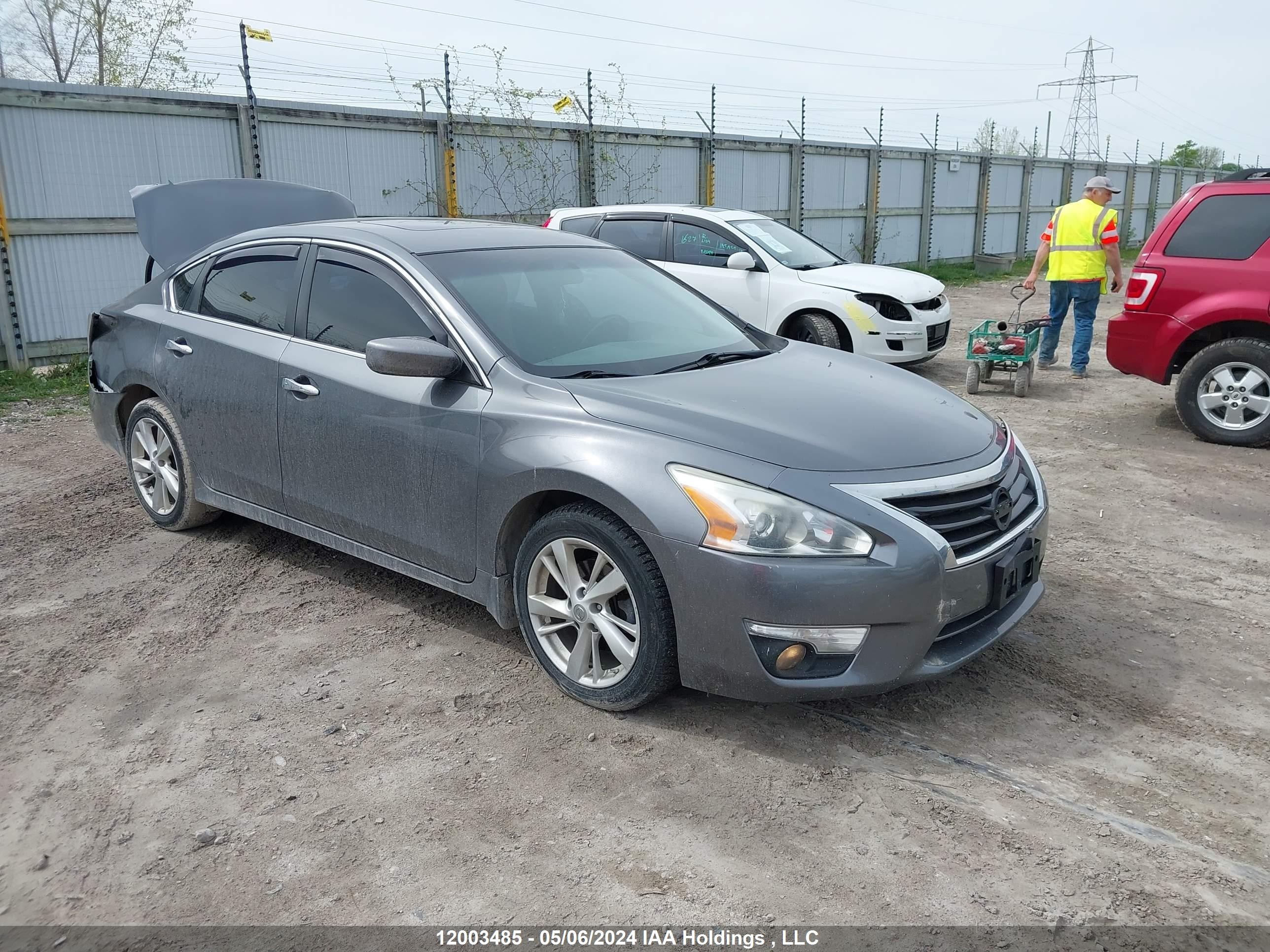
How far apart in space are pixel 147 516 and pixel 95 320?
109 cm

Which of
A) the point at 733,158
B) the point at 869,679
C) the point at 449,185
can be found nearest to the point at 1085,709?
the point at 869,679

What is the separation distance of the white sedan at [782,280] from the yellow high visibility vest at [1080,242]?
1.22 metres

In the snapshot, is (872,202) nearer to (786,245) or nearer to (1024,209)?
(1024,209)

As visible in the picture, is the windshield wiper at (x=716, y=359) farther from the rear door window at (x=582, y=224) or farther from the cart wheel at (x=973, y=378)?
the rear door window at (x=582, y=224)

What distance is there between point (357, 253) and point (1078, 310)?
27.0 feet

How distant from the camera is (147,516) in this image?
18.5 ft

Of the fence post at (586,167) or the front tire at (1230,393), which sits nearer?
the front tire at (1230,393)

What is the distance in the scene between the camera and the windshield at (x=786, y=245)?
32.8ft

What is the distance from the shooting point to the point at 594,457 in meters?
3.38

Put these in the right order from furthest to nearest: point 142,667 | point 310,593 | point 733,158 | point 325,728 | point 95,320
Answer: point 733,158, point 95,320, point 310,593, point 142,667, point 325,728

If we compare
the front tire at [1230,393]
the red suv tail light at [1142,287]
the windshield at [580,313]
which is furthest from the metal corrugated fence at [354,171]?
the front tire at [1230,393]

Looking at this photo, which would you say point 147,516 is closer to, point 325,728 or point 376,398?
point 376,398

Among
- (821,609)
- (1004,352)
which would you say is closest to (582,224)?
(1004,352)

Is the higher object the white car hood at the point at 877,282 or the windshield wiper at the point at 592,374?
the windshield wiper at the point at 592,374
